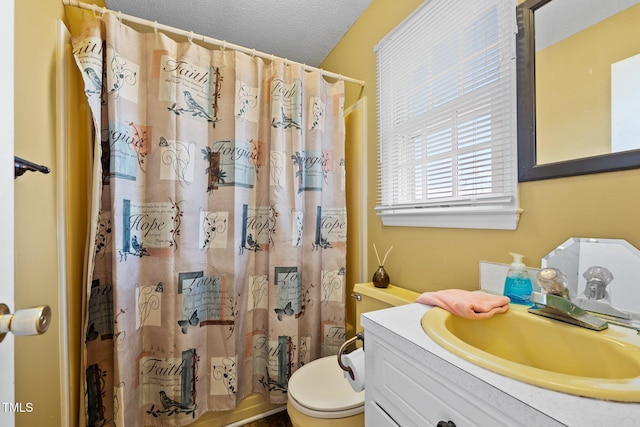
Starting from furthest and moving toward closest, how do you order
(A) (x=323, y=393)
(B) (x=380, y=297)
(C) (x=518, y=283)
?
(B) (x=380, y=297) < (A) (x=323, y=393) < (C) (x=518, y=283)

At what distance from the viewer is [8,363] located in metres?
0.44

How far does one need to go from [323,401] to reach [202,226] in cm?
96

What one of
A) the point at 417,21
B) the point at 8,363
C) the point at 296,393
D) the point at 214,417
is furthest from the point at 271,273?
the point at 417,21

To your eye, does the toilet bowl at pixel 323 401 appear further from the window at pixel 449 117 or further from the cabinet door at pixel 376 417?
the window at pixel 449 117

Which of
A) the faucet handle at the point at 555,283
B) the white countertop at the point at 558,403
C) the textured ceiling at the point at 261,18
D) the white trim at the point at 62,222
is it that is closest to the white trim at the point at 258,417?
the white trim at the point at 62,222

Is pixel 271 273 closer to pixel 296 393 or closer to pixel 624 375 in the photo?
pixel 296 393

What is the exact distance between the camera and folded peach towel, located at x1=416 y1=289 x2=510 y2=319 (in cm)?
72

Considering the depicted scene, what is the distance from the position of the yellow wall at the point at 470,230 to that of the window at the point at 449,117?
0.06m

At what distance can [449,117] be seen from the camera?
3.73 ft

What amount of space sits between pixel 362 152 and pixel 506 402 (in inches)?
57.8

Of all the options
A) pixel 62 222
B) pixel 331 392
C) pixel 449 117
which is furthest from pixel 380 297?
pixel 62 222

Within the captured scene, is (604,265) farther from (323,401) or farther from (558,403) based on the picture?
(323,401)

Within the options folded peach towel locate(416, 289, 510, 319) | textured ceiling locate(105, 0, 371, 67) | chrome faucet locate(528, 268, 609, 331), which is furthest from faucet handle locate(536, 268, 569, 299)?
textured ceiling locate(105, 0, 371, 67)

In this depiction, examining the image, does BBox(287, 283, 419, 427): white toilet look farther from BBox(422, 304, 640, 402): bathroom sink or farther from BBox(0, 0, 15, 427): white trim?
BBox(0, 0, 15, 427): white trim
